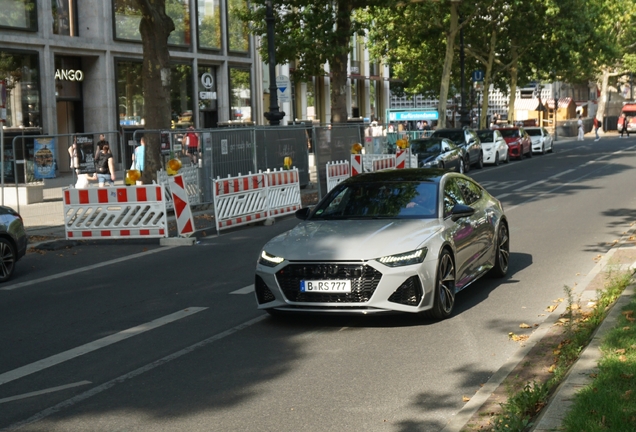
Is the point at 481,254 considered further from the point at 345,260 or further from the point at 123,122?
the point at 123,122

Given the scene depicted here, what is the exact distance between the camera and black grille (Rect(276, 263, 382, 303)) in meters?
8.59

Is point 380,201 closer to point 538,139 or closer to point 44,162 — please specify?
point 44,162

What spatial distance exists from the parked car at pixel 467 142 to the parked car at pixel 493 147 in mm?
2089

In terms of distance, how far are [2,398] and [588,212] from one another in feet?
47.2

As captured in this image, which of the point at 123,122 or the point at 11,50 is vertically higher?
the point at 11,50

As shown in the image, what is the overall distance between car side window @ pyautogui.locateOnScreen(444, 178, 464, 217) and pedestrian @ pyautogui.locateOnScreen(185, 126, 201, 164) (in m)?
12.8

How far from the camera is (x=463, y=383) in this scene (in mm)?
6941

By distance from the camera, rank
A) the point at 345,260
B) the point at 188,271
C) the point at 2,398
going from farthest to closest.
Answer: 1. the point at 188,271
2. the point at 345,260
3. the point at 2,398

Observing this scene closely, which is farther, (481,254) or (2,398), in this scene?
(481,254)

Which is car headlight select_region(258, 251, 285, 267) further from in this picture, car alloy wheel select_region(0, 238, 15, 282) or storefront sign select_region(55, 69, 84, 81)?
storefront sign select_region(55, 69, 84, 81)

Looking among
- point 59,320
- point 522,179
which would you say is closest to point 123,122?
point 522,179

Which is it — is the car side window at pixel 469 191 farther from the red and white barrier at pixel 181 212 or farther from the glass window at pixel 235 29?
the glass window at pixel 235 29

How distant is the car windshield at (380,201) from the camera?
9844 millimetres

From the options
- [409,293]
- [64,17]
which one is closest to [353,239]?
[409,293]
